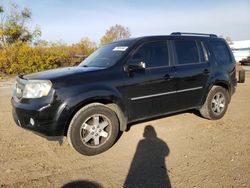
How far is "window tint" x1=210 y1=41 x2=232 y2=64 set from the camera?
22.2 feet

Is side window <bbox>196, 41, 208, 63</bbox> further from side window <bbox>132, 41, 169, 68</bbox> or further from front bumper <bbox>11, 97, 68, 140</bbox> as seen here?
front bumper <bbox>11, 97, 68, 140</bbox>

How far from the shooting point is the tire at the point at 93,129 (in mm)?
4668

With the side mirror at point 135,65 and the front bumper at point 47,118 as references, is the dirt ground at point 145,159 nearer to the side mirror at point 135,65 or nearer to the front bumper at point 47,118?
the front bumper at point 47,118

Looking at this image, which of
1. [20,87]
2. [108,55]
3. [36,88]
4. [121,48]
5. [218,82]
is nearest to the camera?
[36,88]

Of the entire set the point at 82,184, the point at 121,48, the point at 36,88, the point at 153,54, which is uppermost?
the point at 121,48

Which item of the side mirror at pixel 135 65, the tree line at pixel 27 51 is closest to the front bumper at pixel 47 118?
the side mirror at pixel 135 65

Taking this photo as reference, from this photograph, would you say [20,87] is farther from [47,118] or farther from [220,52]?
[220,52]

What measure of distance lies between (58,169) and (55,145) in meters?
1.08

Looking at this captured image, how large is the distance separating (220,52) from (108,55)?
2.78m

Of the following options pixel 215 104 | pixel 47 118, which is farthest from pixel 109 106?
pixel 215 104

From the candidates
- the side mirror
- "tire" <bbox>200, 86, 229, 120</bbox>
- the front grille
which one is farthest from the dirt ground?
the side mirror

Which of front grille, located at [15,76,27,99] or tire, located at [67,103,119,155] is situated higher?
front grille, located at [15,76,27,99]

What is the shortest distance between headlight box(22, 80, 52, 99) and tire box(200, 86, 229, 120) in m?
3.58

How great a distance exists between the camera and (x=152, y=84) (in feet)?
17.9
